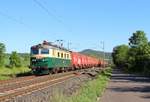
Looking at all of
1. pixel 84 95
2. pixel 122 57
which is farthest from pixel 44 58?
pixel 122 57

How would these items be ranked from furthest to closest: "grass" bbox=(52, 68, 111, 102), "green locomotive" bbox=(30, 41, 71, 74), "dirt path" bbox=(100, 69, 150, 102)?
"green locomotive" bbox=(30, 41, 71, 74), "dirt path" bbox=(100, 69, 150, 102), "grass" bbox=(52, 68, 111, 102)

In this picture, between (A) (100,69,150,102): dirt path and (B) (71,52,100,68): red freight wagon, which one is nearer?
(A) (100,69,150,102): dirt path

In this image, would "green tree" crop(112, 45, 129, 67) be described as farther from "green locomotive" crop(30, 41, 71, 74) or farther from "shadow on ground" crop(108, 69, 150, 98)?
"green locomotive" crop(30, 41, 71, 74)

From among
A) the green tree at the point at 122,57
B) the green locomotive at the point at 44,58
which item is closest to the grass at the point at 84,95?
the green locomotive at the point at 44,58

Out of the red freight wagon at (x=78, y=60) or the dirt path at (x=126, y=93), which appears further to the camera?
the red freight wagon at (x=78, y=60)

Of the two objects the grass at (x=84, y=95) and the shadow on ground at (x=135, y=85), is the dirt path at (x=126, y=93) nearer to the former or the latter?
the shadow on ground at (x=135, y=85)

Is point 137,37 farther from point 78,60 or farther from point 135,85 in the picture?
point 135,85

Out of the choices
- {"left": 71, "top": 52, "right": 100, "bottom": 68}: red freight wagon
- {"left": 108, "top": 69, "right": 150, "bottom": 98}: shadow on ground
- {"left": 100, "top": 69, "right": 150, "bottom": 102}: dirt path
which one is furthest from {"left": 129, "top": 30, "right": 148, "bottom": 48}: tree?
{"left": 100, "top": 69, "right": 150, "bottom": 102}: dirt path

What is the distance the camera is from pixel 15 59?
8825 cm

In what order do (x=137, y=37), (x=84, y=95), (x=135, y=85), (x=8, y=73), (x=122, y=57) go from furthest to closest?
(x=122, y=57), (x=137, y=37), (x=8, y=73), (x=135, y=85), (x=84, y=95)

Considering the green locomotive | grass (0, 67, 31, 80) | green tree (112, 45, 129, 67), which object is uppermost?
green tree (112, 45, 129, 67)

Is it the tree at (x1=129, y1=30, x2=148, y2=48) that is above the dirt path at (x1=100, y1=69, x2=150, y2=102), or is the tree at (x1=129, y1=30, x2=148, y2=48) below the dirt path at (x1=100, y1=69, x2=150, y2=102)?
above

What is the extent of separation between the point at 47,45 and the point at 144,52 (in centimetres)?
3269

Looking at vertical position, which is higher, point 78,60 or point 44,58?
point 78,60
